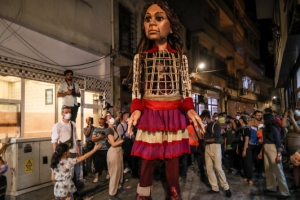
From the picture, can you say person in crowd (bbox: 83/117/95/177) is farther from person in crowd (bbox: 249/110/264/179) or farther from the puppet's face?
the puppet's face

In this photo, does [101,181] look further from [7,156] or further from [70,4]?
→ [70,4]

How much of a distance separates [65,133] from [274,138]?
484cm

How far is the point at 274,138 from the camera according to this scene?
20.7 ft

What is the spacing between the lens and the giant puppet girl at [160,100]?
273 centimetres

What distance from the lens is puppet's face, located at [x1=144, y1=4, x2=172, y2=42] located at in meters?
2.86

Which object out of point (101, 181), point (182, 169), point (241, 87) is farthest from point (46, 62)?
point (241, 87)

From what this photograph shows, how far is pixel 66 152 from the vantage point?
15.4 feet

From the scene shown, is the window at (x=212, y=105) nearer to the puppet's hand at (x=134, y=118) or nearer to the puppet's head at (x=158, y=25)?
the puppet's head at (x=158, y=25)

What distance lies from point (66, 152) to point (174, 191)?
258cm

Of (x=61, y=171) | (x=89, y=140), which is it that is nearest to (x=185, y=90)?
(x=61, y=171)

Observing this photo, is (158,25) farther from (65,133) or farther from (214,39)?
(214,39)

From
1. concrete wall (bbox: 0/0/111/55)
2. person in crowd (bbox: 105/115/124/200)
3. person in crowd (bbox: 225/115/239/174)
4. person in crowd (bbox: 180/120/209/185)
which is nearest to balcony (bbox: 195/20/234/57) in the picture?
concrete wall (bbox: 0/0/111/55)

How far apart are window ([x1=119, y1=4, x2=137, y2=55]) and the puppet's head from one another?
30.4 ft

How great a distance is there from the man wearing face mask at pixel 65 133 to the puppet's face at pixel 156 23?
3.63 m
